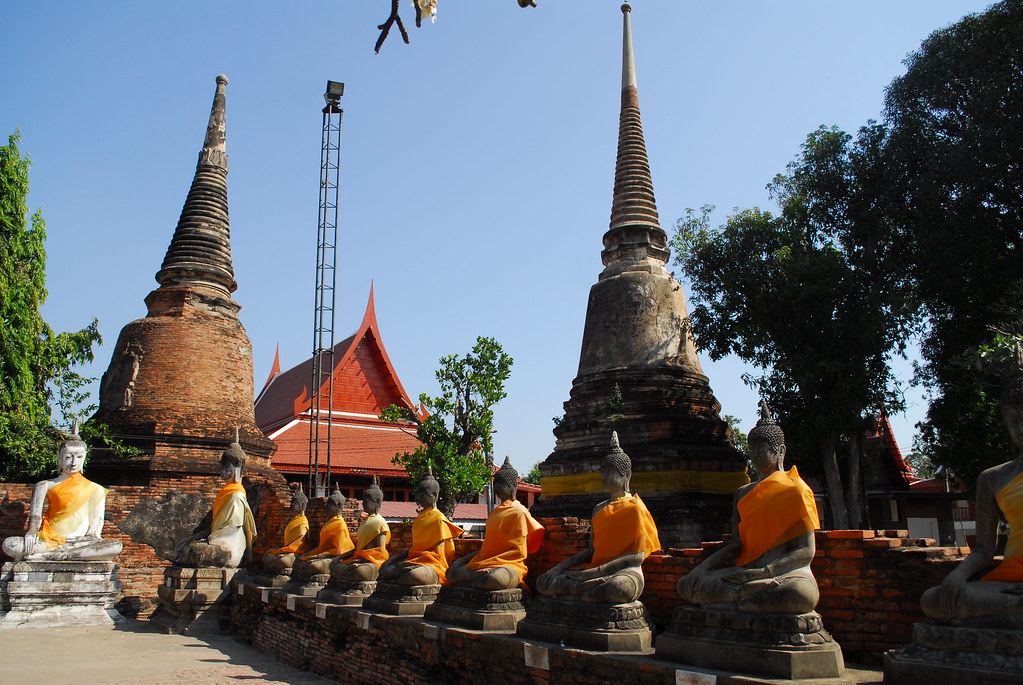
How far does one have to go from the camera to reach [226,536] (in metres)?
11.9

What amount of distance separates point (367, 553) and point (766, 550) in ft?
17.4

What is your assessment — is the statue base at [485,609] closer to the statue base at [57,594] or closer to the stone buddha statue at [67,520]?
the statue base at [57,594]

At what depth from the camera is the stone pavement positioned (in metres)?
7.27

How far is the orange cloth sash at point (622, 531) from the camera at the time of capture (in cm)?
571

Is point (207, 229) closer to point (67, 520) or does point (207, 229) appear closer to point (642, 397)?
point (67, 520)

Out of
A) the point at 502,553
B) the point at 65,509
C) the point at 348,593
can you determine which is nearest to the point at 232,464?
the point at 65,509

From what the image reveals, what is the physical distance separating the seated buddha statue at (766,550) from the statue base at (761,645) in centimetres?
6

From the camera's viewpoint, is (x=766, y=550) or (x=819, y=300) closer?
(x=766, y=550)

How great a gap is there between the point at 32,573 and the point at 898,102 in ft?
52.9

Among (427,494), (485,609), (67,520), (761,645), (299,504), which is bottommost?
(485,609)

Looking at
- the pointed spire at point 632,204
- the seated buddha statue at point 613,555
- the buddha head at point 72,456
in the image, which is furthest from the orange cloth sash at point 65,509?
the pointed spire at point 632,204

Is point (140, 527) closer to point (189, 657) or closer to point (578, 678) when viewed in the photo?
point (189, 657)

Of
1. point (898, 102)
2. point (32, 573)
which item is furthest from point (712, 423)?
point (32, 573)

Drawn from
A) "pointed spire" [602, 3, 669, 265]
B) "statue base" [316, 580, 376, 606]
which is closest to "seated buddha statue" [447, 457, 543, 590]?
"statue base" [316, 580, 376, 606]
